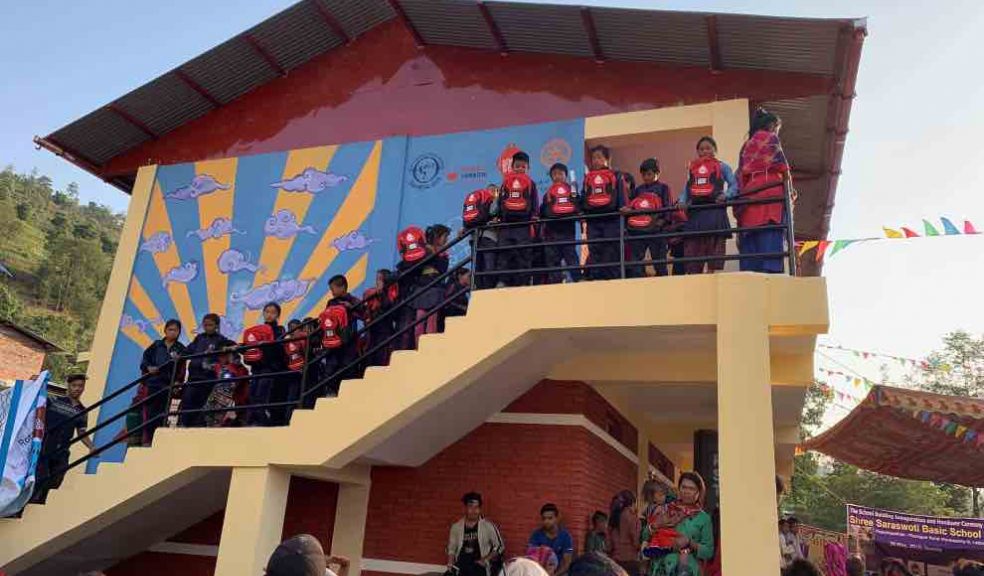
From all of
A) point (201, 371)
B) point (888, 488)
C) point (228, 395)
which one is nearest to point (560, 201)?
point (201, 371)

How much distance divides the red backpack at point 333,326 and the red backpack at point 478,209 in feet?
4.74

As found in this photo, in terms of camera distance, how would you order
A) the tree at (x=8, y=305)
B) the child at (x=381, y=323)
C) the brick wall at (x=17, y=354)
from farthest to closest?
the tree at (x=8, y=305) < the brick wall at (x=17, y=354) < the child at (x=381, y=323)

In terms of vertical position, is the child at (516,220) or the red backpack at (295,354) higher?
the child at (516,220)

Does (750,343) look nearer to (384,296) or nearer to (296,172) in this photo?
(384,296)

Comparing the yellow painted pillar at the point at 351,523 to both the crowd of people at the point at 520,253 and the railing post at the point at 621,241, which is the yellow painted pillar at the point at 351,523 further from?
the railing post at the point at 621,241

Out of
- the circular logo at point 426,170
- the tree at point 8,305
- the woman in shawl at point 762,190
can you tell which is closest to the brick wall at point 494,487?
the woman in shawl at point 762,190

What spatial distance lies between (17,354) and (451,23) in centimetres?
2882

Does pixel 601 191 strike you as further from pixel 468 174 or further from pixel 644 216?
pixel 468 174

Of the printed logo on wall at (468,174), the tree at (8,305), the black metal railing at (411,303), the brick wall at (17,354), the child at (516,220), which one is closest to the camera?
the black metal railing at (411,303)

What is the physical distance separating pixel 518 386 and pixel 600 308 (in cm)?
195

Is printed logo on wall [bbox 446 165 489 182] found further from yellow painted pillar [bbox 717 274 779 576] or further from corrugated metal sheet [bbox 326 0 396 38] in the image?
yellow painted pillar [bbox 717 274 779 576]

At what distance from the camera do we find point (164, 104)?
10.8m

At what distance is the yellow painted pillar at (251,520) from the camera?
6.20 m

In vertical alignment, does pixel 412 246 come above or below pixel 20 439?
above
